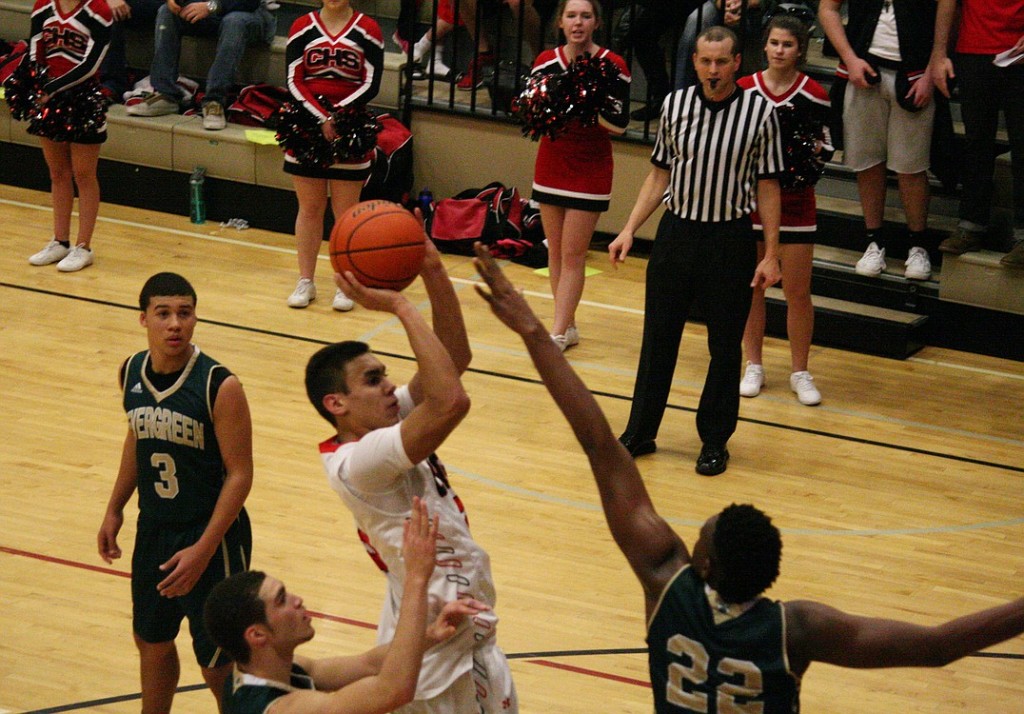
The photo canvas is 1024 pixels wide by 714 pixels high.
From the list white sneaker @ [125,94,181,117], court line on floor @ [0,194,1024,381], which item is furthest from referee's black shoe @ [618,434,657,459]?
white sneaker @ [125,94,181,117]

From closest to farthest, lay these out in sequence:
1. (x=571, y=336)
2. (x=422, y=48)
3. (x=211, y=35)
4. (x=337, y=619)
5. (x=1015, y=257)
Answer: (x=337, y=619), (x=1015, y=257), (x=571, y=336), (x=211, y=35), (x=422, y=48)

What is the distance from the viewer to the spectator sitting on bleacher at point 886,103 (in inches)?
316

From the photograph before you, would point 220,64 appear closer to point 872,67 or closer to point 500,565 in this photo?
point 872,67

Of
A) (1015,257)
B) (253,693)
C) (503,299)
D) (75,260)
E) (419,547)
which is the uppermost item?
(503,299)

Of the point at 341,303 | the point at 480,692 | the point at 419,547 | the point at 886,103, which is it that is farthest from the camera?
the point at 341,303

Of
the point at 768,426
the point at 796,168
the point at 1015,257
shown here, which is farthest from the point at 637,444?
the point at 1015,257

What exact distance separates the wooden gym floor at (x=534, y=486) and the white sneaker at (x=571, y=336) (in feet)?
0.43

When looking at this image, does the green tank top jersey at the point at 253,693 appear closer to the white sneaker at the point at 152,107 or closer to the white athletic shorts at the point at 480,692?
the white athletic shorts at the point at 480,692

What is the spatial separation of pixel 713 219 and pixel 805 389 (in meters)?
1.61

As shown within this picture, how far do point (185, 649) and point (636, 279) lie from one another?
5.20 metres

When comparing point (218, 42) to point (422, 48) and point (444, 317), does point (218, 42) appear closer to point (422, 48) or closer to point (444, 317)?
point (422, 48)

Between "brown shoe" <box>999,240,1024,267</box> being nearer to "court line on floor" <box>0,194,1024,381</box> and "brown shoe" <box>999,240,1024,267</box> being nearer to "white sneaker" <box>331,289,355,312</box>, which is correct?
"court line on floor" <box>0,194,1024,381</box>

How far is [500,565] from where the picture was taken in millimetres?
5613

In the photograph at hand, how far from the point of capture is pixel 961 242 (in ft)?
26.6
